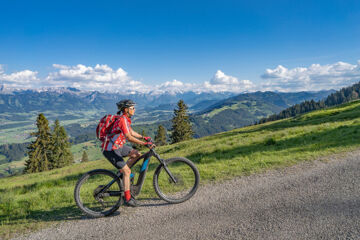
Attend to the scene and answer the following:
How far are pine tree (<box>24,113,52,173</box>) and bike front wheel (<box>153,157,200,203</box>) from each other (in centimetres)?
5093

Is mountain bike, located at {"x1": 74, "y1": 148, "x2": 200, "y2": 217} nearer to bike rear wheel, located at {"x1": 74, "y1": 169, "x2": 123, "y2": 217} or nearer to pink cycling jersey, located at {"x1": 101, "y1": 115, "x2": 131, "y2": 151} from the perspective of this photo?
bike rear wheel, located at {"x1": 74, "y1": 169, "x2": 123, "y2": 217}

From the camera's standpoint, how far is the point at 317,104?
15362cm

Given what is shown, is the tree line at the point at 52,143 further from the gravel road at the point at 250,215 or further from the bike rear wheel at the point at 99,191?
the gravel road at the point at 250,215

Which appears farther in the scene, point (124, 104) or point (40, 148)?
point (40, 148)

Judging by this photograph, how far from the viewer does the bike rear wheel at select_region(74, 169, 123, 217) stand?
20.7ft

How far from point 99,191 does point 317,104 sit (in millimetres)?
184498

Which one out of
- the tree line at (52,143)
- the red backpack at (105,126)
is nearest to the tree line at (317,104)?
the tree line at (52,143)

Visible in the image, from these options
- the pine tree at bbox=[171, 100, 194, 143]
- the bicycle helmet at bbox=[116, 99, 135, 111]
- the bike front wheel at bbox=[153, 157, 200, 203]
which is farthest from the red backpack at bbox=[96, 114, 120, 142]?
the pine tree at bbox=[171, 100, 194, 143]

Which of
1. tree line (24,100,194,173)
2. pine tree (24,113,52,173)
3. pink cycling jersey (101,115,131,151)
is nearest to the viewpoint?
pink cycling jersey (101,115,131,151)

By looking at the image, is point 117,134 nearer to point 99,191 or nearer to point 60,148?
point 99,191

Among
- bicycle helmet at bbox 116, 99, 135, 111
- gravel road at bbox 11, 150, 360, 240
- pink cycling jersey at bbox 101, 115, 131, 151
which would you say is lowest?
gravel road at bbox 11, 150, 360, 240

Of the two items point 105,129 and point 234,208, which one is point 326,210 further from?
point 105,129

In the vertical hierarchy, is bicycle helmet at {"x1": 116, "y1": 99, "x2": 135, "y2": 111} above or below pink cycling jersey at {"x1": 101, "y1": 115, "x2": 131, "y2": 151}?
above

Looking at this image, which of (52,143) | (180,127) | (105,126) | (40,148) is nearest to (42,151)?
(40,148)
